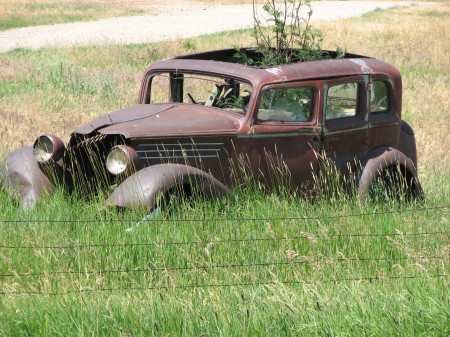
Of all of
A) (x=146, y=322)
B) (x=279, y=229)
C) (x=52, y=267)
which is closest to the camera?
(x=146, y=322)

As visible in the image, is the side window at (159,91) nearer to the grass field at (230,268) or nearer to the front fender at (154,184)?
the grass field at (230,268)

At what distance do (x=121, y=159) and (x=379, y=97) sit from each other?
2819 millimetres

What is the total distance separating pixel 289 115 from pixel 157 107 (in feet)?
3.95

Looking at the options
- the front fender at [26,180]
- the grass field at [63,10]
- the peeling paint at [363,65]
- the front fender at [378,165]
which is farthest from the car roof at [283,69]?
the grass field at [63,10]

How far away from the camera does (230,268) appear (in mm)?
5031

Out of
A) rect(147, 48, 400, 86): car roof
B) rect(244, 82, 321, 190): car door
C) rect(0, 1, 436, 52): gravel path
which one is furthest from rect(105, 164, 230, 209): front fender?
rect(0, 1, 436, 52): gravel path

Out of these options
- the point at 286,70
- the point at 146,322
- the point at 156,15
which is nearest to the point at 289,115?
the point at 286,70

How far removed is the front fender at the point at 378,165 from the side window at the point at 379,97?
41 cm

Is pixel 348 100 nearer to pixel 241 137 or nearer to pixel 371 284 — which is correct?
pixel 241 137

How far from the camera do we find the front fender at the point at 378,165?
6.73m

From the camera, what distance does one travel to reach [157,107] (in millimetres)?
6684

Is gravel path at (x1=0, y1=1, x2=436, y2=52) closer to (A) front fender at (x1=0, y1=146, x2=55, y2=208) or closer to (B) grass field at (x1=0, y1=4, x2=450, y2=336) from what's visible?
(A) front fender at (x1=0, y1=146, x2=55, y2=208)

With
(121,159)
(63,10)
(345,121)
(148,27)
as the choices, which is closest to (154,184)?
(121,159)

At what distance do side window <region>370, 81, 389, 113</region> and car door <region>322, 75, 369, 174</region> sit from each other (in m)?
0.17
